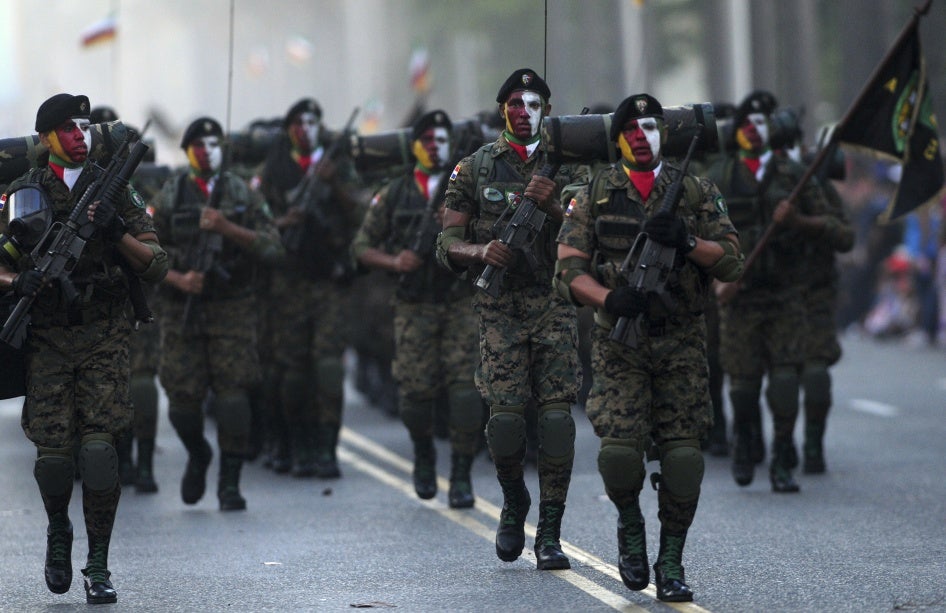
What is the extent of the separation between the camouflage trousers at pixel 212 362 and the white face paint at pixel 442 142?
1.49m

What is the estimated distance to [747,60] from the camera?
31906 mm

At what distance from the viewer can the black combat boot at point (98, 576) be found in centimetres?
896

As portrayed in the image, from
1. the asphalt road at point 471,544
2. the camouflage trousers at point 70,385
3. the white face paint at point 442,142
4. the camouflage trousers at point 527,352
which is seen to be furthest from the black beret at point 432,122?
the camouflage trousers at point 70,385

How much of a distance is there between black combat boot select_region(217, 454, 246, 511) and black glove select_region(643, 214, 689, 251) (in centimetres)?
447

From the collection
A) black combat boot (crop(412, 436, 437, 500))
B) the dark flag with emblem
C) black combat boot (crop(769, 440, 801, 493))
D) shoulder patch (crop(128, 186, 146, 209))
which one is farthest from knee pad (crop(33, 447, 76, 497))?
the dark flag with emblem

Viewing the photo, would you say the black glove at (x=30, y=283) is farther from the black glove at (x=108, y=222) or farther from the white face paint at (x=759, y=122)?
the white face paint at (x=759, y=122)

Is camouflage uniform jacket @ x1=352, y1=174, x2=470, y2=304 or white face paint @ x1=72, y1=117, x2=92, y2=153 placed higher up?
white face paint @ x1=72, y1=117, x2=92, y2=153

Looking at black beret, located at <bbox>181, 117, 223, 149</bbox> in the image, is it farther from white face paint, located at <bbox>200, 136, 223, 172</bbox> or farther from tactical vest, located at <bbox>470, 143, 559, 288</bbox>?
tactical vest, located at <bbox>470, 143, 559, 288</bbox>

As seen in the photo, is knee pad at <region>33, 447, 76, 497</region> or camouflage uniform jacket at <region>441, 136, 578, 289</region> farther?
camouflage uniform jacket at <region>441, 136, 578, 289</region>

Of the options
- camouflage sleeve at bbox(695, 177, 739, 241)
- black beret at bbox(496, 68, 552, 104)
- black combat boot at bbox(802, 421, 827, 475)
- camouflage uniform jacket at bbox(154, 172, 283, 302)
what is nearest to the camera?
camouflage sleeve at bbox(695, 177, 739, 241)

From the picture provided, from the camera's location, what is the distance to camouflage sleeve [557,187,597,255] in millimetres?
8695

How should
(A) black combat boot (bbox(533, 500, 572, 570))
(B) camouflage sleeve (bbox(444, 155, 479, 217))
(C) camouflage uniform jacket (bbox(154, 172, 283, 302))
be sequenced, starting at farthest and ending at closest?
(C) camouflage uniform jacket (bbox(154, 172, 283, 302)) < (B) camouflage sleeve (bbox(444, 155, 479, 217)) < (A) black combat boot (bbox(533, 500, 572, 570))

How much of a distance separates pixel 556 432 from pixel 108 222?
219 cm

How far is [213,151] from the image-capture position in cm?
1262
